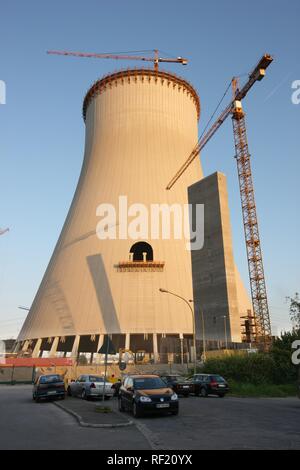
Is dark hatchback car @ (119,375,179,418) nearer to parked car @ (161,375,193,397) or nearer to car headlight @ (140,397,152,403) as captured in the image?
car headlight @ (140,397,152,403)

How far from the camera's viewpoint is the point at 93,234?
41.5m

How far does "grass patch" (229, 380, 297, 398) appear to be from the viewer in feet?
72.4

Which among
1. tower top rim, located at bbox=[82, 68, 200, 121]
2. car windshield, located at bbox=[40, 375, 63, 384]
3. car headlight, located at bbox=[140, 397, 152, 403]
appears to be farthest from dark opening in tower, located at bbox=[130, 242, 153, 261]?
car headlight, located at bbox=[140, 397, 152, 403]

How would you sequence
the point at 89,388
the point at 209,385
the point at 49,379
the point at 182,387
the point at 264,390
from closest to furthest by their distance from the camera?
the point at 89,388 < the point at 49,379 < the point at 209,385 < the point at 182,387 < the point at 264,390

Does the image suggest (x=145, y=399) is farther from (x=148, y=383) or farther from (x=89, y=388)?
(x=89, y=388)

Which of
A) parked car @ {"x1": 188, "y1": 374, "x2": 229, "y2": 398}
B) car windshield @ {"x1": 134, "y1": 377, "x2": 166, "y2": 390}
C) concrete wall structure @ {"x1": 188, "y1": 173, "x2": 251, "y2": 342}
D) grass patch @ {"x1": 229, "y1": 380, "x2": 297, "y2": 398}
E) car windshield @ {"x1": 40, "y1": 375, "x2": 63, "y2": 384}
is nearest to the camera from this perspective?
car windshield @ {"x1": 134, "y1": 377, "x2": 166, "y2": 390}

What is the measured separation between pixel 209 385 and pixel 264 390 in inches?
126

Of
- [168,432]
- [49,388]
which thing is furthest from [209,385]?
[168,432]

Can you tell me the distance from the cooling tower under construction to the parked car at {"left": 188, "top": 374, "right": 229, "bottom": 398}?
13.4 m

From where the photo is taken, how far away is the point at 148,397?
1277 centimetres

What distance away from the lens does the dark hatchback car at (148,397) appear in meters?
12.7

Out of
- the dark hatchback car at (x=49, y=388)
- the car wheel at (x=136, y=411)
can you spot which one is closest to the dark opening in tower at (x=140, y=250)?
the dark hatchback car at (x=49, y=388)
